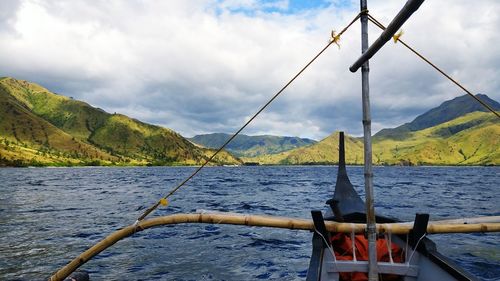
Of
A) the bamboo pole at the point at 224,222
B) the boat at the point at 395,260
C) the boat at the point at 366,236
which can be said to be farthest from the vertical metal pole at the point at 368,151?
the boat at the point at 395,260

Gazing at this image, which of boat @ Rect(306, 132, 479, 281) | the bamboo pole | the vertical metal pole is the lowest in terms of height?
boat @ Rect(306, 132, 479, 281)

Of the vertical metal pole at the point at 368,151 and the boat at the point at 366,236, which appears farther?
the boat at the point at 366,236

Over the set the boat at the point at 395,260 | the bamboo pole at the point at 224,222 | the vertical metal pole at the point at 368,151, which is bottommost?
the boat at the point at 395,260

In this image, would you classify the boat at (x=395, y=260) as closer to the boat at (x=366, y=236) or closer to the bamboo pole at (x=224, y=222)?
the boat at (x=366, y=236)

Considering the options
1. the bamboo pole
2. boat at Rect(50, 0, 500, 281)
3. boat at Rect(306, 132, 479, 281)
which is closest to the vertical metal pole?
boat at Rect(50, 0, 500, 281)

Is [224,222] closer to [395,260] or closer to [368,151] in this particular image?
[368,151]

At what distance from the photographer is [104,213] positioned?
28688 mm

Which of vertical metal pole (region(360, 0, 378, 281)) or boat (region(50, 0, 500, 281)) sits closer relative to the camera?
vertical metal pole (region(360, 0, 378, 281))

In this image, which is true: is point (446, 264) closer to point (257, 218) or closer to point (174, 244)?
point (257, 218)

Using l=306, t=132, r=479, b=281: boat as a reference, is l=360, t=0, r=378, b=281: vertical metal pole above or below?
above

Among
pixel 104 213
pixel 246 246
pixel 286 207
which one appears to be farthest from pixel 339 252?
pixel 104 213

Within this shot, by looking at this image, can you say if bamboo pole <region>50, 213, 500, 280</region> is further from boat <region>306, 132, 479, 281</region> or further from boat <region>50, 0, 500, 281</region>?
boat <region>306, 132, 479, 281</region>

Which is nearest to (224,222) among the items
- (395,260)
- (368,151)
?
(368,151)

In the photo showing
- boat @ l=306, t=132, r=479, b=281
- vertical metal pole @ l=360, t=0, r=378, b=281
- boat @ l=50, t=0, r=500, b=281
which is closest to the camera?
vertical metal pole @ l=360, t=0, r=378, b=281
